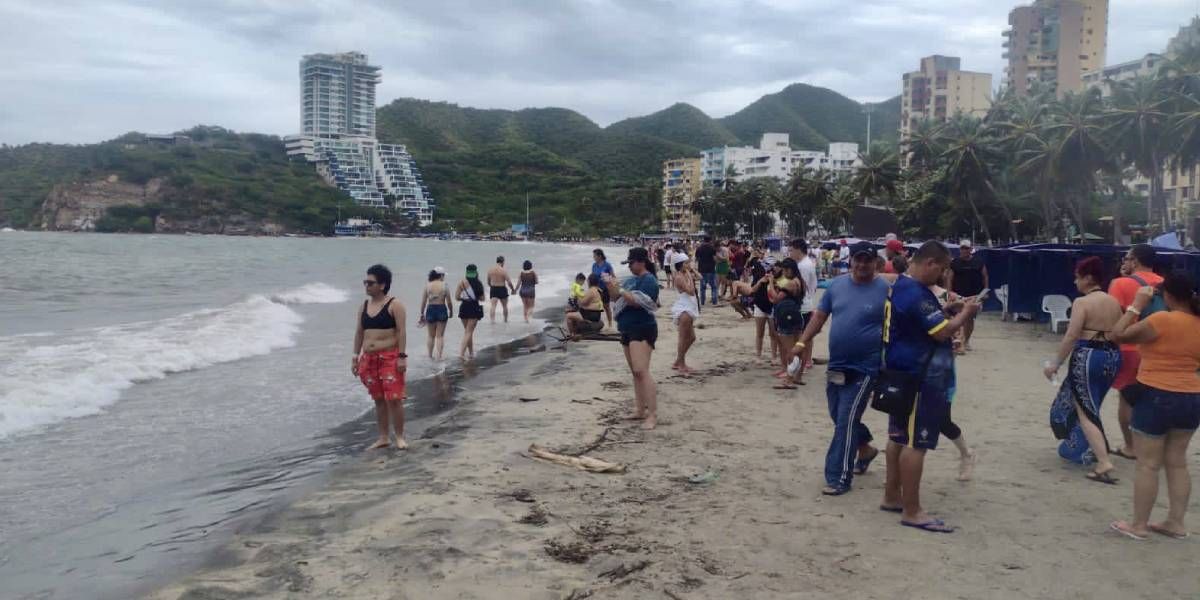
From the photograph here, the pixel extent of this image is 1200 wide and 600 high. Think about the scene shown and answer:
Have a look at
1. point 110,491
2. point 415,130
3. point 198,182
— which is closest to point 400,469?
point 110,491

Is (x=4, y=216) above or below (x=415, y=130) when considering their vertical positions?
below

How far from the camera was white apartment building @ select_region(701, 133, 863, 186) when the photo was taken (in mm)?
120750

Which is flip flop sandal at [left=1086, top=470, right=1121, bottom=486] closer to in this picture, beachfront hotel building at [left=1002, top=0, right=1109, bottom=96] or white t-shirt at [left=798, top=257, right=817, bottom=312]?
white t-shirt at [left=798, top=257, right=817, bottom=312]

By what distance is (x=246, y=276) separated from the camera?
39500 millimetres

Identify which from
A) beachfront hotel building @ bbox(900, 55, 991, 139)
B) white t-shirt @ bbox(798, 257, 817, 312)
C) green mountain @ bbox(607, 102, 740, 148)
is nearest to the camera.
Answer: white t-shirt @ bbox(798, 257, 817, 312)

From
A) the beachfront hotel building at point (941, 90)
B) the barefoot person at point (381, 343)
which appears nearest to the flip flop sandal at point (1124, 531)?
the barefoot person at point (381, 343)

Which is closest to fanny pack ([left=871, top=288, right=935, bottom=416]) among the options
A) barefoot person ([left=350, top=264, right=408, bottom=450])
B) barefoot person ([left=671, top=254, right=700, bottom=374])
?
barefoot person ([left=350, top=264, right=408, bottom=450])

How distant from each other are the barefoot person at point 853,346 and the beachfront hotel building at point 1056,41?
109137 millimetres

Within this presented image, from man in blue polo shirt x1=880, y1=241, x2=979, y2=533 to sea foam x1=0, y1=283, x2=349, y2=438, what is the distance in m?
7.67

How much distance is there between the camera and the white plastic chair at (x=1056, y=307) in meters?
14.0

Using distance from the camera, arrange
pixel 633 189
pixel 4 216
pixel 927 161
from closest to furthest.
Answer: pixel 927 161
pixel 4 216
pixel 633 189

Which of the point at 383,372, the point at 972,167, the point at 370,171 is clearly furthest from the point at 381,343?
the point at 370,171

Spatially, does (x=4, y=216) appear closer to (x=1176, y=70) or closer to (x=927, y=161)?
(x=927, y=161)

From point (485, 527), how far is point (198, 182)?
11925 cm
